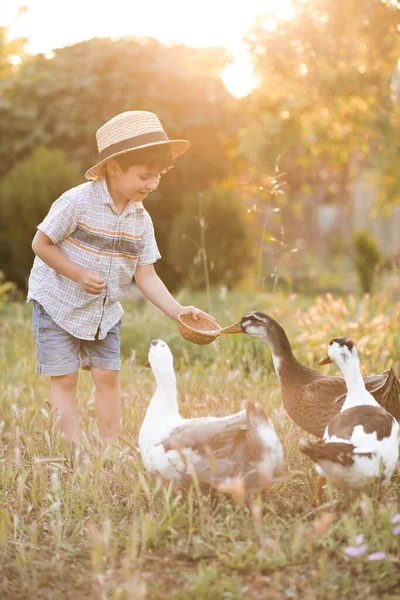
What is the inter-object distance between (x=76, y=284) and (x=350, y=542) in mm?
1866

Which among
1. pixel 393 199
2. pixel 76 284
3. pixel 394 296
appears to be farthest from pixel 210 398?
pixel 394 296

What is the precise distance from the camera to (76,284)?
12.0 ft

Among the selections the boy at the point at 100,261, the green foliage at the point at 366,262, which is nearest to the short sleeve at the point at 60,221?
the boy at the point at 100,261

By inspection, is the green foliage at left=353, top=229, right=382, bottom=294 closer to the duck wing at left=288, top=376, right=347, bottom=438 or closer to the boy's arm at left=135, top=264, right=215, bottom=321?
the boy's arm at left=135, top=264, right=215, bottom=321

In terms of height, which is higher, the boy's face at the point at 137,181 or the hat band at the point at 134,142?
the hat band at the point at 134,142

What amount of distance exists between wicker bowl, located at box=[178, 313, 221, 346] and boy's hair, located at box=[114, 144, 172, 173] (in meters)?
0.71

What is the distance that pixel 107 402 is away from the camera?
3.88m

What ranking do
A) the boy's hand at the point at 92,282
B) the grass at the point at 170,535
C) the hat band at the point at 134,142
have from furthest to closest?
the hat band at the point at 134,142
the boy's hand at the point at 92,282
the grass at the point at 170,535

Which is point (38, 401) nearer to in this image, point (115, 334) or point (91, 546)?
point (115, 334)

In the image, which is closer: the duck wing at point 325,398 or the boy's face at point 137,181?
the duck wing at point 325,398

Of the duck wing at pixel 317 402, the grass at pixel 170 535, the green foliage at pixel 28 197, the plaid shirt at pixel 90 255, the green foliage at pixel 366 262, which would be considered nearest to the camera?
the grass at pixel 170 535

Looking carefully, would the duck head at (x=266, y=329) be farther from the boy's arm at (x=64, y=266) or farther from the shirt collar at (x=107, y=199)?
the shirt collar at (x=107, y=199)

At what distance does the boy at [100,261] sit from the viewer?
138 inches

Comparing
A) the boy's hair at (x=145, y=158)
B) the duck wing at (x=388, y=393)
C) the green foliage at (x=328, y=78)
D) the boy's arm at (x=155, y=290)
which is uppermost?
the green foliage at (x=328, y=78)
